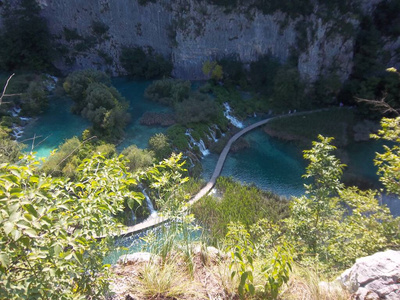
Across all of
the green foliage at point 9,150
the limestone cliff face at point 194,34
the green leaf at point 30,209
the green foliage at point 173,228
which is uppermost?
the limestone cliff face at point 194,34

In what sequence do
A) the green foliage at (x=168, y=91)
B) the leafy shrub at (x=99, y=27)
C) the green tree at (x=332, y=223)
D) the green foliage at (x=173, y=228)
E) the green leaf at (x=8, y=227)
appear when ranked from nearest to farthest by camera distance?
1. the green leaf at (x=8, y=227)
2. the green foliage at (x=173, y=228)
3. the green tree at (x=332, y=223)
4. the green foliage at (x=168, y=91)
5. the leafy shrub at (x=99, y=27)

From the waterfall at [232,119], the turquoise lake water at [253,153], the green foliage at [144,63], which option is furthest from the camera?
the green foliage at [144,63]

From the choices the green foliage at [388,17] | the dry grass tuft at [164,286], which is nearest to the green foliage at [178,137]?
the dry grass tuft at [164,286]

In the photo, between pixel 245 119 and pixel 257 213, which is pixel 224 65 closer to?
pixel 245 119

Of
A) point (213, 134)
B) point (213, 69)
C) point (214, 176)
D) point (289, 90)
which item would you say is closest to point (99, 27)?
point (213, 69)

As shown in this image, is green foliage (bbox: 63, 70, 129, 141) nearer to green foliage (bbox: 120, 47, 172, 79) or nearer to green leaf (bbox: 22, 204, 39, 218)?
green foliage (bbox: 120, 47, 172, 79)

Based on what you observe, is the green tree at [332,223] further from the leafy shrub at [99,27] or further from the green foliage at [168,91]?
the leafy shrub at [99,27]

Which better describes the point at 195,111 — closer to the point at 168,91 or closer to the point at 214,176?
the point at 168,91
